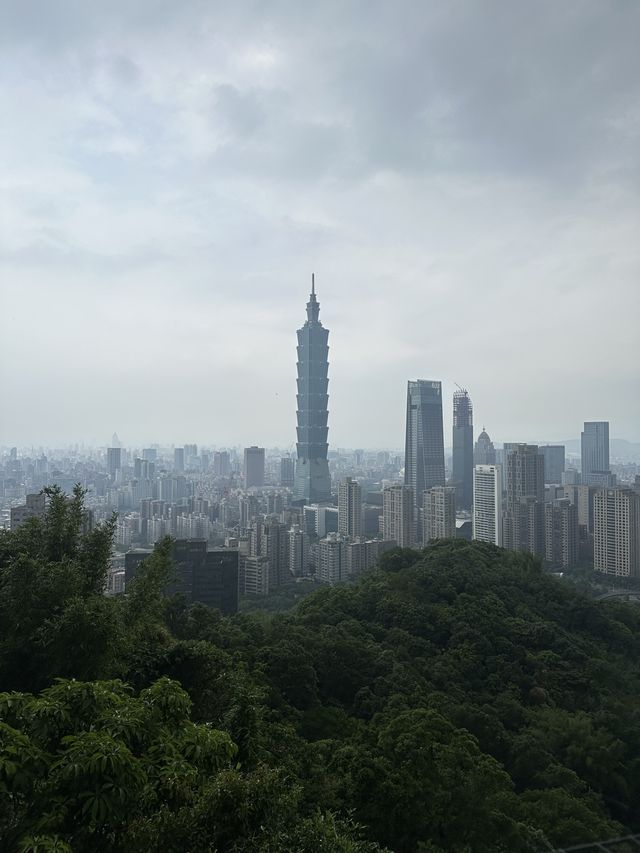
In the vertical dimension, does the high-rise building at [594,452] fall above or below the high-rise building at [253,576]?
above

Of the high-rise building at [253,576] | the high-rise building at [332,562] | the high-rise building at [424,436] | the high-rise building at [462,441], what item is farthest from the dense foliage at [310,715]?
the high-rise building at [424,436]

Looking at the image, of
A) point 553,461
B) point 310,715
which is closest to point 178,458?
point 553,461

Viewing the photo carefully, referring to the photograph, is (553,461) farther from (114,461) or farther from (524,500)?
(114,461)

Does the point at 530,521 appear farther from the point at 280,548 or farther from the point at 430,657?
the point at 430,657

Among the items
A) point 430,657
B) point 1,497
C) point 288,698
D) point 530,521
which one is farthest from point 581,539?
point 1,497

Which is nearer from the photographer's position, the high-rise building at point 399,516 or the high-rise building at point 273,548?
the high-rise building at point 273,548

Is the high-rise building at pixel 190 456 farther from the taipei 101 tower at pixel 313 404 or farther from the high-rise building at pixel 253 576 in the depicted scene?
the high-rise building at pixel 253 576

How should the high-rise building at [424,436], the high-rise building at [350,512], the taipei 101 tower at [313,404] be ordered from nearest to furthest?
the high-rise building at [350,512] → the high-rise building at [424,436] → the taipei 101 tower at [313,404]
